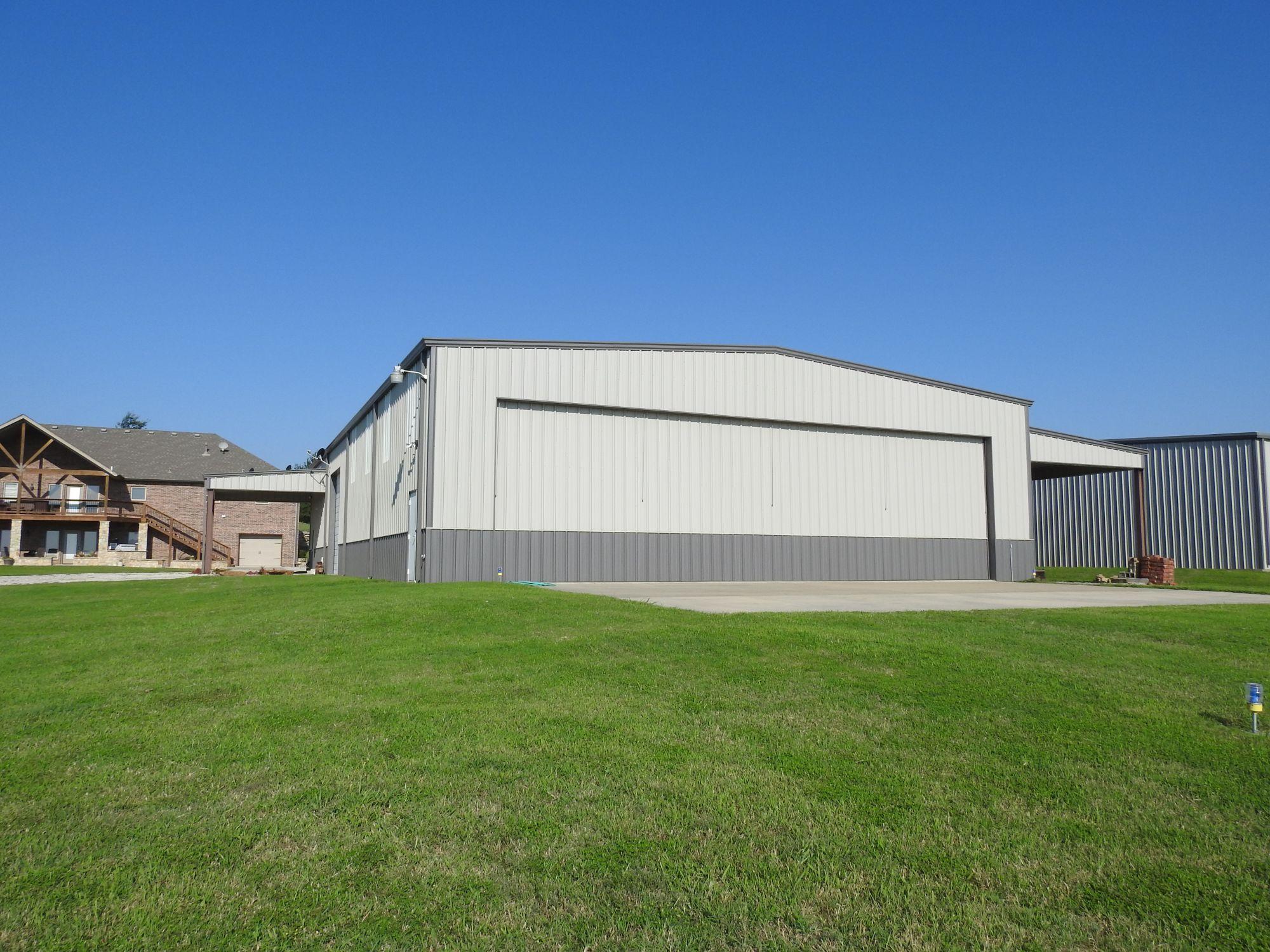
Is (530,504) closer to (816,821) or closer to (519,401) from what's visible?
(519,401)

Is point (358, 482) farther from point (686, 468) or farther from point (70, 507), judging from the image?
point (70, 507)

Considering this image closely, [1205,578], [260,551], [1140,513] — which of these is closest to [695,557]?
[1140,513]

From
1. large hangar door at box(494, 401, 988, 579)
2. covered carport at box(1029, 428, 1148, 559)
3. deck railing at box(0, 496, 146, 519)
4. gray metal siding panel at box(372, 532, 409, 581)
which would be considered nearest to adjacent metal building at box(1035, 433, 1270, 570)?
covered carport at box(1029, 428, 1148, 559)

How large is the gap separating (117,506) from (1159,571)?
4730cm

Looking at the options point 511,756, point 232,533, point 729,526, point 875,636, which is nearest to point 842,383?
point 729,526

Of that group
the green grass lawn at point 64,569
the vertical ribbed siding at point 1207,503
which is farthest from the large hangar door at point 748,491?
the green grass lawn at point 64,569

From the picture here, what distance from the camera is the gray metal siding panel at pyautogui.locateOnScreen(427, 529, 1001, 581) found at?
23.1 meters

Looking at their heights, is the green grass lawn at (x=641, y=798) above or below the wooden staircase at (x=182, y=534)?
below

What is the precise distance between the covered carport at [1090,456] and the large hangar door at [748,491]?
2909 mm

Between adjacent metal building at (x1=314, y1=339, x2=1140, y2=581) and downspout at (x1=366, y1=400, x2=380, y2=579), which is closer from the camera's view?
adjacent metal building at (x1=314, y1=339, x2=1140, y2=581)

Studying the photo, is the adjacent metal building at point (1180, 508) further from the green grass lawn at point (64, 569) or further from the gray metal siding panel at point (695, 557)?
the green grass lawn at point (64, 569)

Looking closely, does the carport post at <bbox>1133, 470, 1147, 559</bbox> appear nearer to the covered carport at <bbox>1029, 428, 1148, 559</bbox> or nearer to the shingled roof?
the covered carport at <bbox>1029, 428, 1148, 559</bbox>

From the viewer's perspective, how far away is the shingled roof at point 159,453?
47.2m

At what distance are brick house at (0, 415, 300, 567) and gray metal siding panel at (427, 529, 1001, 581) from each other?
29.3m
